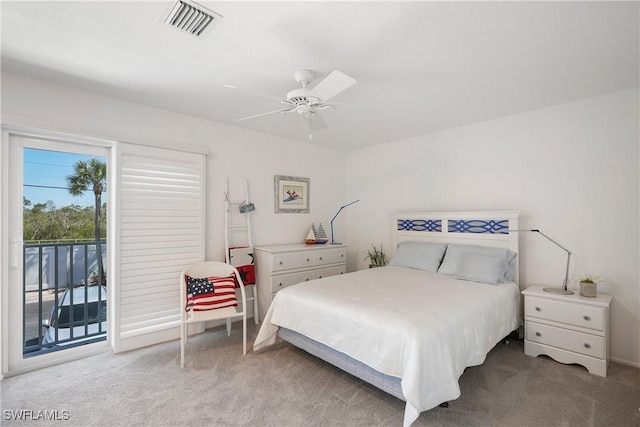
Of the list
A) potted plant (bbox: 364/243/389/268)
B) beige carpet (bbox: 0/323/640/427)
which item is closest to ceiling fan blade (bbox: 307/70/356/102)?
beige carpet (bbox: 0/323/640/427)

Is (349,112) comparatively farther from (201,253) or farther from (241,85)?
(201,253)

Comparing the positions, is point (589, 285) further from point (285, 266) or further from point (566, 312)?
point (285, 266)

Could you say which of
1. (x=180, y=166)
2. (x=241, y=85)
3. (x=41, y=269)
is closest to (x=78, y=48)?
(x=241, y=85)

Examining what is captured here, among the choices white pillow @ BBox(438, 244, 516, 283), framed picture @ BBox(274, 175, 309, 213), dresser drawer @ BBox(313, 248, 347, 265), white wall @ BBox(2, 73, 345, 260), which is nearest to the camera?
white wall @ BBox(2, 73, 345, 260)

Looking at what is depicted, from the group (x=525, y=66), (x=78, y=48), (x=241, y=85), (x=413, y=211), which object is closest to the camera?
(x=78, y=48)

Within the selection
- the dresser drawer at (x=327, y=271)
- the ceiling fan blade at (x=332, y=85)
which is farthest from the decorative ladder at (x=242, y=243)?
the ceiling fan blade at (x=332, y=85)

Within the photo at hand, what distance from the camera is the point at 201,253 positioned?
346 centimetres

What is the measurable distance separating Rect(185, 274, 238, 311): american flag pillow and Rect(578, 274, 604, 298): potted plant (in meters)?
3.20

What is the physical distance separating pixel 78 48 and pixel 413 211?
12.5 ft

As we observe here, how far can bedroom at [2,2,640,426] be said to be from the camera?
6.61 feet

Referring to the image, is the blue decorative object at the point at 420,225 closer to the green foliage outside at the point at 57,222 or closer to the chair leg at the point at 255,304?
the chair leg at the point at 255,304

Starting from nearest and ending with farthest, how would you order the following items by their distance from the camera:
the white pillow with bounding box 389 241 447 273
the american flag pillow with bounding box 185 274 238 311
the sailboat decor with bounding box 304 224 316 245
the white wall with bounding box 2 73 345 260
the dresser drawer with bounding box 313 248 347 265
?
the white wall with bounding box 2 73 345 260, the american flag pillow with bounding box 185 274 238 311, the white pillow with bounding box 389 241 447 273, the dresser drawer with bounding box 313 248 347 265, the sailboat decor with bounding box 304 224 316 245

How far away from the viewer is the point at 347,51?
2080mm

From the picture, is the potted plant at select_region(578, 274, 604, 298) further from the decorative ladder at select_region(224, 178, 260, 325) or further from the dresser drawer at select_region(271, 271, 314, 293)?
the decorative ladder at select_region(224, 178, 260, 325)
